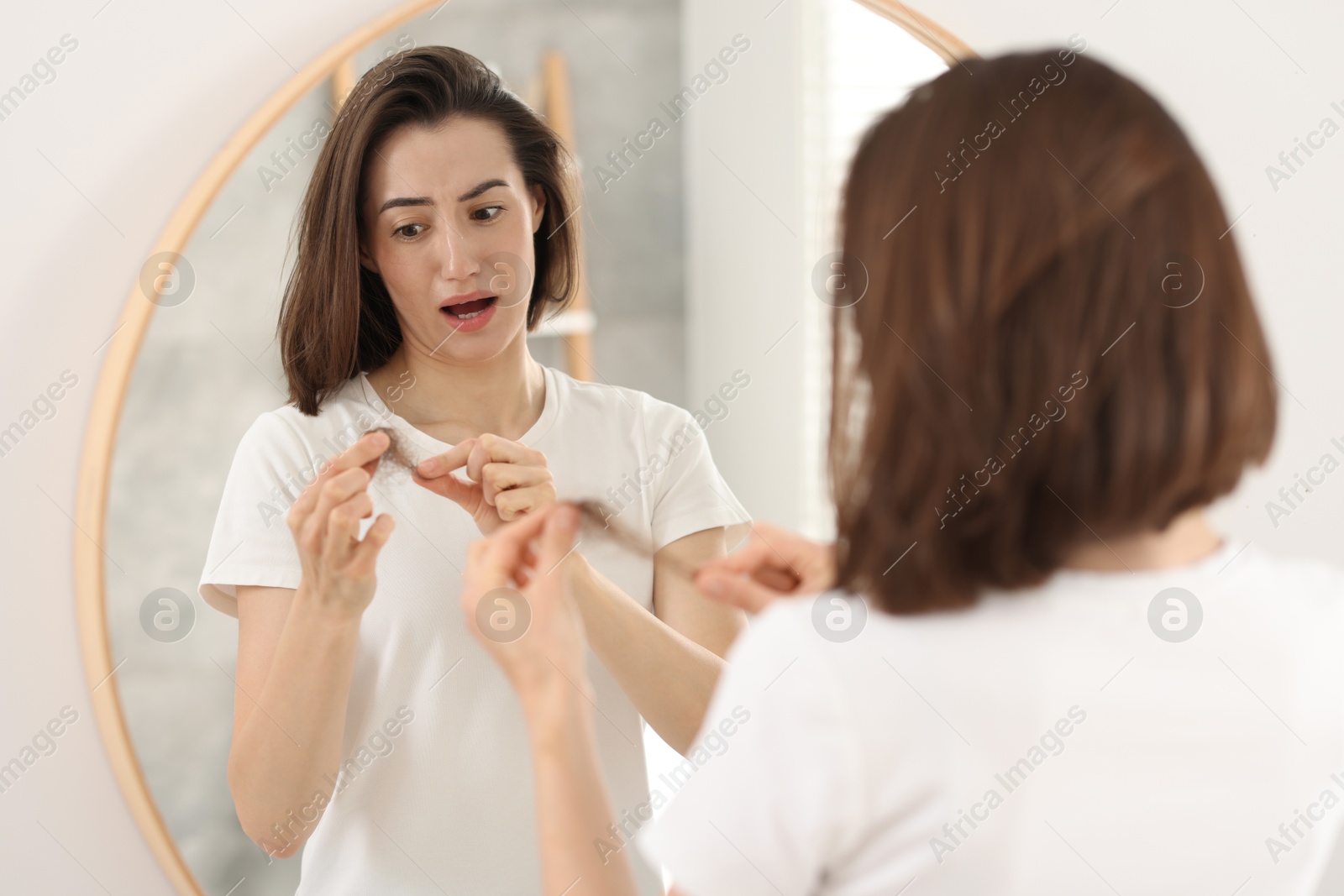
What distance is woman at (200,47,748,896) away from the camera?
61 cm

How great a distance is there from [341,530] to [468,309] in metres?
0.19

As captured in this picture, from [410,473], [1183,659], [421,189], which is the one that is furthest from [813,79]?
[1183,659]

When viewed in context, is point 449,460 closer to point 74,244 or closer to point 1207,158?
point 74,244

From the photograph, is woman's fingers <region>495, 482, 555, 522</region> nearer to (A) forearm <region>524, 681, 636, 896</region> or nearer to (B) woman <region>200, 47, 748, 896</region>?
(B) woman <region>200, 47, 748, 896</region>

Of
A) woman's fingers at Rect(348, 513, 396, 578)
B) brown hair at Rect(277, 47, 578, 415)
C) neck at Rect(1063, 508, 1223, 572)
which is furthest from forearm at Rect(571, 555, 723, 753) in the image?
neck at Rect(1063, 508, 1223, 572)

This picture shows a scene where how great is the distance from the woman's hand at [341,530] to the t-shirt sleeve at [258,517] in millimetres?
51

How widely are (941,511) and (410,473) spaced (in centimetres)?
43

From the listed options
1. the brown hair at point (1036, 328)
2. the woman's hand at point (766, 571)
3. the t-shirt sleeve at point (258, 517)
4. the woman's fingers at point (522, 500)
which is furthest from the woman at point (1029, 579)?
the t-shirt sleeve at point (258, 517)

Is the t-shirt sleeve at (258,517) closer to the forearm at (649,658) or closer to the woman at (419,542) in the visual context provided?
the woman at (419,542)

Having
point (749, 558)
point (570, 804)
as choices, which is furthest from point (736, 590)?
point (570, 804)

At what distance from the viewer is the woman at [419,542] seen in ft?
2.00

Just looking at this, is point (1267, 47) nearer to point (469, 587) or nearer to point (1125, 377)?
point (1125, 377)

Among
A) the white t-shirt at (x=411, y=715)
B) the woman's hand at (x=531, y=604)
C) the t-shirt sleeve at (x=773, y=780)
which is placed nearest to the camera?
the t-shirt sleeve at (x=773, y=780)

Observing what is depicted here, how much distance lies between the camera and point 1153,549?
36cm
